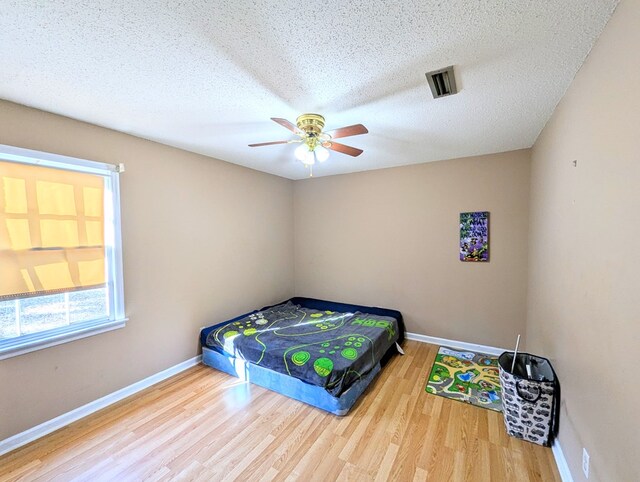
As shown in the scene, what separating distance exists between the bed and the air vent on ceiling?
7.49 feet

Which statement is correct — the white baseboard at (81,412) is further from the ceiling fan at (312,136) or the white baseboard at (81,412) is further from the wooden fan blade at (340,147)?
the wooden fan blade at (340,147)

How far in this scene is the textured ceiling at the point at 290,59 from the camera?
117 centimetres

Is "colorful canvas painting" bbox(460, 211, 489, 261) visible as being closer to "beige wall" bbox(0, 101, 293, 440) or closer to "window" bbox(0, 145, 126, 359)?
"beige wall" bbox(0, 101, 293, 440)

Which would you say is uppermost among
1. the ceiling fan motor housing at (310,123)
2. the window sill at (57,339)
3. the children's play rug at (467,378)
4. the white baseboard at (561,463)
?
the ceiling fan motor housing at (310,123)

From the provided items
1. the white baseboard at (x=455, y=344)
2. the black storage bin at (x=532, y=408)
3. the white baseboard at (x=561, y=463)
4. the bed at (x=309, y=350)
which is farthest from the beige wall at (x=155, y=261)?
the white baseboard at (x=561, y=463)

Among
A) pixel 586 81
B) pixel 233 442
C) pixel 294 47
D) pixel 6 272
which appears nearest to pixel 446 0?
pixel 294 47

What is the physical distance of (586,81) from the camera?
150 centimetres

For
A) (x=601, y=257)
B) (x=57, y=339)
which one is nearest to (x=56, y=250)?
(x=57, y=339)

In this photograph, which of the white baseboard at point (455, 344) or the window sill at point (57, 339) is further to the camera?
the white baseboard at point (455, 344)

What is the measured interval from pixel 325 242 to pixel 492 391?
2880 mm

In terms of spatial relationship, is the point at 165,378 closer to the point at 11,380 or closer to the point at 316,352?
the point at 11,380

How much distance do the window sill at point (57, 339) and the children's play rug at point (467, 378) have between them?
306 cm

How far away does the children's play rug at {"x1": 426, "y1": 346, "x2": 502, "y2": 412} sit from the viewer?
2424 millimetres

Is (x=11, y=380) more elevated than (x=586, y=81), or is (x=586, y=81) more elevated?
(x=586, y=81)
